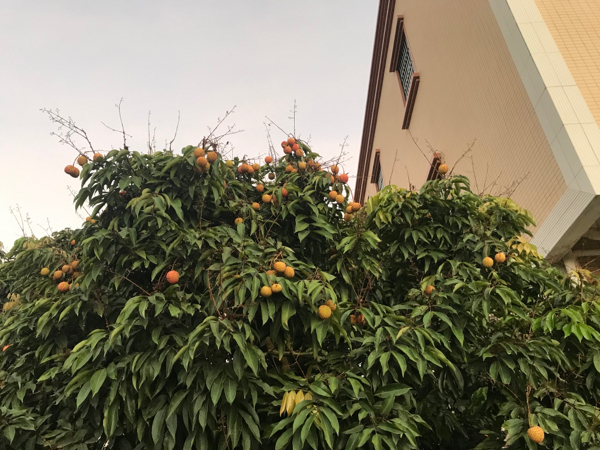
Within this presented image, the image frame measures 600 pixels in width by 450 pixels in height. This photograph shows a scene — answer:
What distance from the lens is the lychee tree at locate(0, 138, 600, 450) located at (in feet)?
5.26

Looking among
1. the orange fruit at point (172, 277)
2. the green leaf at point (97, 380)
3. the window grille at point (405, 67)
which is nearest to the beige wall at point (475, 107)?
the window grille at point (405, 67)

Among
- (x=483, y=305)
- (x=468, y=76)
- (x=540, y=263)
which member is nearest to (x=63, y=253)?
(x=483, y=305)

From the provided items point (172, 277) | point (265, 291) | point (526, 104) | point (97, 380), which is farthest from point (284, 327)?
point (526, 104)

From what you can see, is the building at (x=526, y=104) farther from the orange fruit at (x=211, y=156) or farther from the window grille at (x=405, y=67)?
the orange fruit at (x=211, y=156)

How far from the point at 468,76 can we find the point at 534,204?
74.1 inches

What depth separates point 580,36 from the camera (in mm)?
3396

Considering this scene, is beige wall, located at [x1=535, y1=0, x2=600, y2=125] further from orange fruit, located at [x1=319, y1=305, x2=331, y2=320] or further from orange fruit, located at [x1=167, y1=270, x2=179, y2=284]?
orange fruit, located at [x1=167, y1=270, x2=179, y2=284]

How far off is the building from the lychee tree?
0.81 meters

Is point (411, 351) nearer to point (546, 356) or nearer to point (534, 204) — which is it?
point (546, 356)

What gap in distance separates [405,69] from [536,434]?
259 inches

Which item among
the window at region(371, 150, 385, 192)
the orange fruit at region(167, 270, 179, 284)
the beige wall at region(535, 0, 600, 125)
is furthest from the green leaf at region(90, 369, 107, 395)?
Result: the window at region(371, 150, 385, 192)

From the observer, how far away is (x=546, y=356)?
5.66ft

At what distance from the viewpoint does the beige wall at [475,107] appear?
338 cm

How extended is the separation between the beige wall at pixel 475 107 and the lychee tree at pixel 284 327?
1127 mm
